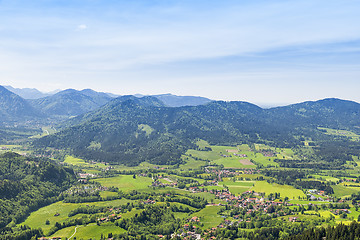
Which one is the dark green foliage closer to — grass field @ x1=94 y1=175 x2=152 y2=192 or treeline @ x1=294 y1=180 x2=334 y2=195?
grass field @ x1=94 y1=175 x2=152 y2=192

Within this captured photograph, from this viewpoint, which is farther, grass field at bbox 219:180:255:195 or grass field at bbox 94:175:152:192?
grass field at bbox 94:175:152:192

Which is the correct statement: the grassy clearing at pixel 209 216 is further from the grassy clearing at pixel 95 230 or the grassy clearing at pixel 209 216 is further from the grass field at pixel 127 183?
the grass field at pixel 127 183

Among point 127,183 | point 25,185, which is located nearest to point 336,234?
point 127,183

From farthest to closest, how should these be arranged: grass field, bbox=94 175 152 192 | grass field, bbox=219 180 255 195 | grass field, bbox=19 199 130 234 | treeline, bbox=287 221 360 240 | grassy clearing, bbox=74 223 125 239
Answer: grass field, bbox=94 175 152 192, grass field, bbox=219 180 255 195, grass field, bbox=19 199 130 234, grassy clearing, bbox=74 223 125 239, treeline, bbox=287 221 360 240

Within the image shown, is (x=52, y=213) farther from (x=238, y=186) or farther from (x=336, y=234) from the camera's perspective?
(x=336, y=234)

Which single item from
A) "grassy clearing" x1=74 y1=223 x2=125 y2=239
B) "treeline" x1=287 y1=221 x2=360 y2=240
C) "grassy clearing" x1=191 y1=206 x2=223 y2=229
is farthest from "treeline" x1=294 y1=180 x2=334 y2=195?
"grassy clearing" x1=74 y1=223 x2=125 y2=239

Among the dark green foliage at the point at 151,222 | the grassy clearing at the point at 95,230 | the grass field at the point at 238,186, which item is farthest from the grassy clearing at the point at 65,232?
the grass field at the point at 238,186
